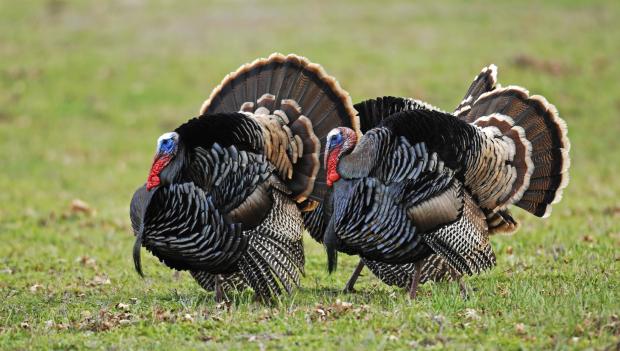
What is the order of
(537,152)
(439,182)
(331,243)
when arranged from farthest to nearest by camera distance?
(537,152) → (439,182) → (331,243)

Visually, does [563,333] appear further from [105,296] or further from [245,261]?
[105,296]

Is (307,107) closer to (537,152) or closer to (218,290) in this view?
(218,290)

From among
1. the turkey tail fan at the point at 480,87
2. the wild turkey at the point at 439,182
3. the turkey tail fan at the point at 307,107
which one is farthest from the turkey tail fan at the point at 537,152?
the turkey tail fan at the point at 307,107

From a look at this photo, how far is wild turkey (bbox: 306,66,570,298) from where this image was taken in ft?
21.5

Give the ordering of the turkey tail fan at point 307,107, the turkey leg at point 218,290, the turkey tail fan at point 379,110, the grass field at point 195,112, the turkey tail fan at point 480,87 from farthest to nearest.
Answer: the turkey tail fan at point 480,87 → the turkey tail fan at point 379,110 → the turkey tail fan at point 307,107 → the turkey leg at point 218,290 → the grass field at point 195,112

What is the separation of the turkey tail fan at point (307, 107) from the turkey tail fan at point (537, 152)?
1426 mm

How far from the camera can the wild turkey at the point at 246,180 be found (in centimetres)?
664

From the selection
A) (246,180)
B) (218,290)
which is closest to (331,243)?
(246,180)

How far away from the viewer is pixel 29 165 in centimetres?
1538

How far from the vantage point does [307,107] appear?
24.8 ft

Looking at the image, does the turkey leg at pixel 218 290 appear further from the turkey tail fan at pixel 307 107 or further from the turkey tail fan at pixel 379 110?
the turkey tail fan at pixel 379 110

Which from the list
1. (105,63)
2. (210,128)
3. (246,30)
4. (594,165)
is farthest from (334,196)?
(246,30)

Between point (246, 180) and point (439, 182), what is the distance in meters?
1.56

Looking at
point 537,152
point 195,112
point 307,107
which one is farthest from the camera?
point 195,112
